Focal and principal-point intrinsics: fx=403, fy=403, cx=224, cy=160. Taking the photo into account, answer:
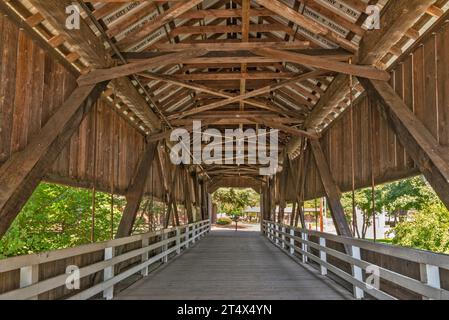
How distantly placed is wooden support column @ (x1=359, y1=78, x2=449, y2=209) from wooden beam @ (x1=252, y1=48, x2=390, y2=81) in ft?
0.33

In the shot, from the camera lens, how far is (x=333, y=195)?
6473 mm

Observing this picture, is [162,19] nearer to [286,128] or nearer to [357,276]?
[357,276]

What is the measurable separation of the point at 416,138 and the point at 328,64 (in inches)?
61.9

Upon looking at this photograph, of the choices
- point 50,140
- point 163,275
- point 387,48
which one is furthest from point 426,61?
point 163,275

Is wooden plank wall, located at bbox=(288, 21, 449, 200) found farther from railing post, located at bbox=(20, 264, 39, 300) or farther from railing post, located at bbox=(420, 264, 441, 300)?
railing post, located at bbox=(20, 264, 39, 300)

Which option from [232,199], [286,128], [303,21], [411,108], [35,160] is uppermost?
[303,21]

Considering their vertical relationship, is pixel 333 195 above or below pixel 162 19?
below

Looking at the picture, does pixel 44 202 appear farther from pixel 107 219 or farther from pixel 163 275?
pixel 163 275

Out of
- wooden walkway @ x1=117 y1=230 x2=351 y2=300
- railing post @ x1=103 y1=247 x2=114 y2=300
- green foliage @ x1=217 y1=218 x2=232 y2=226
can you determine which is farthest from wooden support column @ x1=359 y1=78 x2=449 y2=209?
green foliage @ x1=217 y1=218 x2=232 y2=226

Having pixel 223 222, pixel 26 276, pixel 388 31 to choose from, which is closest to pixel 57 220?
pixel 26 276

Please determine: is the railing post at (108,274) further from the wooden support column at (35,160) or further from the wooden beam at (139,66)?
the wooden beam at (139,66)

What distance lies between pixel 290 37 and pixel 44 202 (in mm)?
12684

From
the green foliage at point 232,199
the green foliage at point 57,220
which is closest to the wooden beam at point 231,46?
the green foliage at point 57,220

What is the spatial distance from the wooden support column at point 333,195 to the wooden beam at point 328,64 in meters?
2.35
